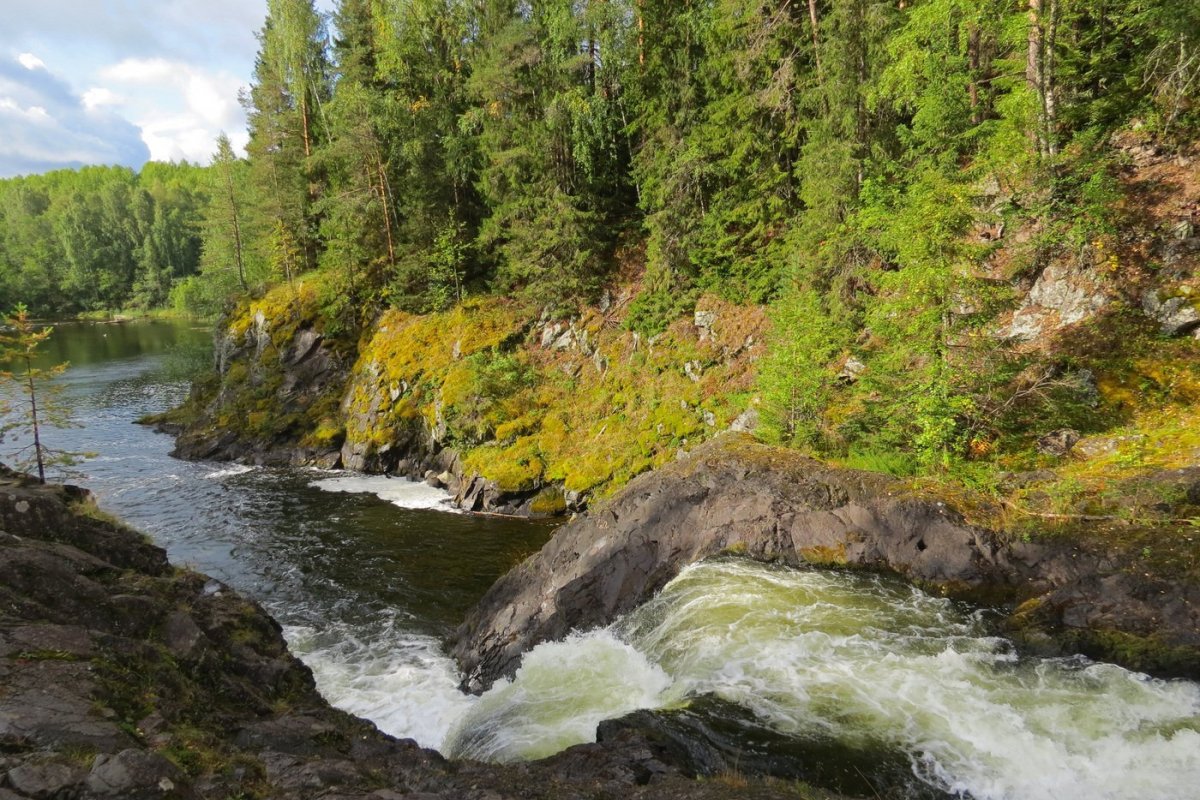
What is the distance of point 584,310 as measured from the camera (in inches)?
1045

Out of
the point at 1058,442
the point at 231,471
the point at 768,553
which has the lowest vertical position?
the point at 231,471

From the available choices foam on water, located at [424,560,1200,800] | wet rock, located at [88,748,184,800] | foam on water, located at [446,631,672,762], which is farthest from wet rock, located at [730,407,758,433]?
wet rock, located at [88,748,184,800]

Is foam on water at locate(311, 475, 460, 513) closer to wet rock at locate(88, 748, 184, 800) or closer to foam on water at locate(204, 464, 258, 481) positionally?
foam on water at locate(204, 464, 258, 481)

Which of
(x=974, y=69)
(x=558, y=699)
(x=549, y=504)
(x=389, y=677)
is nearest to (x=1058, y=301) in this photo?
(x=974, y=69)

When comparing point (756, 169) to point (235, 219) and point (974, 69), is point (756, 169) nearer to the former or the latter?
point (974, 69)

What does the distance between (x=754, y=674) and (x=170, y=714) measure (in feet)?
23.9

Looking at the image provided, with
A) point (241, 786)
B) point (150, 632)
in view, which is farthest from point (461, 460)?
point (241, 786)

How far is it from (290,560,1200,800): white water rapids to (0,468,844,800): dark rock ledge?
1.82 metres

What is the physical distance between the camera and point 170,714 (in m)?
6.51

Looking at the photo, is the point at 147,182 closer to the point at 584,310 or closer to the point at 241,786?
the point at 584,310

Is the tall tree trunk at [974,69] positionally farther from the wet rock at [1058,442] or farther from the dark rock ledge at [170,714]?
the dark rock ledge at [170,714]

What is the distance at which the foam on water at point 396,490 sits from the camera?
72.5ft

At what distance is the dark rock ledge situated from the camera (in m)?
5.04

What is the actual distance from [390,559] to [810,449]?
41.3 feet
